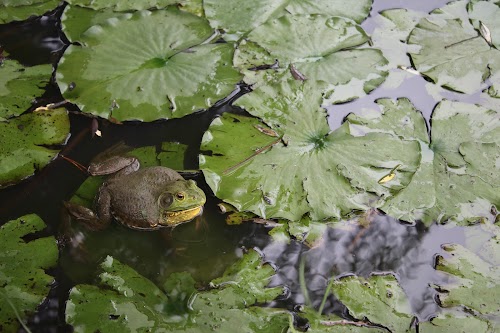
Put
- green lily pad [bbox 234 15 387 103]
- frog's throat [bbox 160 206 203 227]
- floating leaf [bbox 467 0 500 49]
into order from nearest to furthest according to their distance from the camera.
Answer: frog's throat [bbox 160 206 203 227]
green lily pad [bbox 234 15 387 103]
floating leaf [bbox 467 0 500 49]

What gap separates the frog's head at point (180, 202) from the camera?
2910 millimetres

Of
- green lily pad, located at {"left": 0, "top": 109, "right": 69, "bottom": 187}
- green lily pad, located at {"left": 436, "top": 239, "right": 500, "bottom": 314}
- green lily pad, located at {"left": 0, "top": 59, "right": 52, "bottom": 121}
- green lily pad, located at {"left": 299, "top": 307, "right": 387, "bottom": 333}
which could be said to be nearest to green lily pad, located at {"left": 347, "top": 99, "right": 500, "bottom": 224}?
green lily pad, located at {"left": 436, "top": 239, "right": 500, "bottom": 314}

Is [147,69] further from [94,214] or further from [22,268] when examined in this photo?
[22,268]

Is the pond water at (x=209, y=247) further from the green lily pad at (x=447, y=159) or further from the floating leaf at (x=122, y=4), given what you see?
the floating leaf at (x=122, y=4)

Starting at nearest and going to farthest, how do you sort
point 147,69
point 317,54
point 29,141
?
1. point 29,141
2. point 147,69
3. point 317,54

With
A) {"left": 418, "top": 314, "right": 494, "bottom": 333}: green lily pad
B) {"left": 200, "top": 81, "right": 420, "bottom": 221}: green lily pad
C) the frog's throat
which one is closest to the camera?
{"left": 418, "top": 314, "right": 494, "bottom": 333}: green lily pad

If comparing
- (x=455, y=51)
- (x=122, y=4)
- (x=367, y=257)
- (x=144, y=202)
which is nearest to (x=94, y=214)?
(x=144, y=202)

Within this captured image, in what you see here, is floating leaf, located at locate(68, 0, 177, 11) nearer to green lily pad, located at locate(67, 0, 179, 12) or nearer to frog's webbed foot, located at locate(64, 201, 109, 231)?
green lily pad, located at locate(67, 0, 179, 12)

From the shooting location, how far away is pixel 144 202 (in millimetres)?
2977

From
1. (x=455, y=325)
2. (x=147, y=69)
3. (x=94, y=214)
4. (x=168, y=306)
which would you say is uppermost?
(x=147, y=69)

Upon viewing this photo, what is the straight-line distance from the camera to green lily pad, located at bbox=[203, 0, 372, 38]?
147 inches

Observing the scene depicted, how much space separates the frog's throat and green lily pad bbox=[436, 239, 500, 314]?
1377 millimetres

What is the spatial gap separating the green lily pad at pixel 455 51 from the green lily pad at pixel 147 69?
1.36 m

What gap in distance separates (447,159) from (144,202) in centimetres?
179
